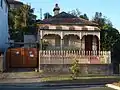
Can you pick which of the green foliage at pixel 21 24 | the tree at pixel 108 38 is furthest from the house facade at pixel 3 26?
the green foliage at pixel 21 24

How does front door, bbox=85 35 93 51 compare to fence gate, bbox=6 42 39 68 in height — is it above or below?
above

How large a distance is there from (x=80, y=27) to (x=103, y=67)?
913 centimetres

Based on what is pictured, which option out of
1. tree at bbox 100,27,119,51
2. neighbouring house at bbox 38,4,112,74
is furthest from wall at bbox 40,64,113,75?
tree at bbox 100,27,119,51

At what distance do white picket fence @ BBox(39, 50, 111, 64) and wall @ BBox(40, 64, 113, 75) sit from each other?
15.7 inches

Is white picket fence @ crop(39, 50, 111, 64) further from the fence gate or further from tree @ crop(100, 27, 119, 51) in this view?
tree @ crop(100, 27, 119, 51)

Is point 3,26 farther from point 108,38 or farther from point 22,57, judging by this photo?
point 108,38

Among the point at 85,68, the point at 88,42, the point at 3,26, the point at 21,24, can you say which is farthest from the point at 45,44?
the point at 21,24

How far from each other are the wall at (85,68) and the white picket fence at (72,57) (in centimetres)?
40

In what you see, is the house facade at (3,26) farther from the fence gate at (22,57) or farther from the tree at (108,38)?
the tree at (108,38)

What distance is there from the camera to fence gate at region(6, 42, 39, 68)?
3447 centimetres

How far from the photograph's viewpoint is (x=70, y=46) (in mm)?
40406

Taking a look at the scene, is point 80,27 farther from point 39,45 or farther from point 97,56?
point 97,56


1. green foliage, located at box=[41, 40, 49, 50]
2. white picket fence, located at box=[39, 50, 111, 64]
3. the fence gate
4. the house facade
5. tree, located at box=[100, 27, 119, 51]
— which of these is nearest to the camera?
white picket fence, located at box=[39, 50, 111, 64]

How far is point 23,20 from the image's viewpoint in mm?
65875
